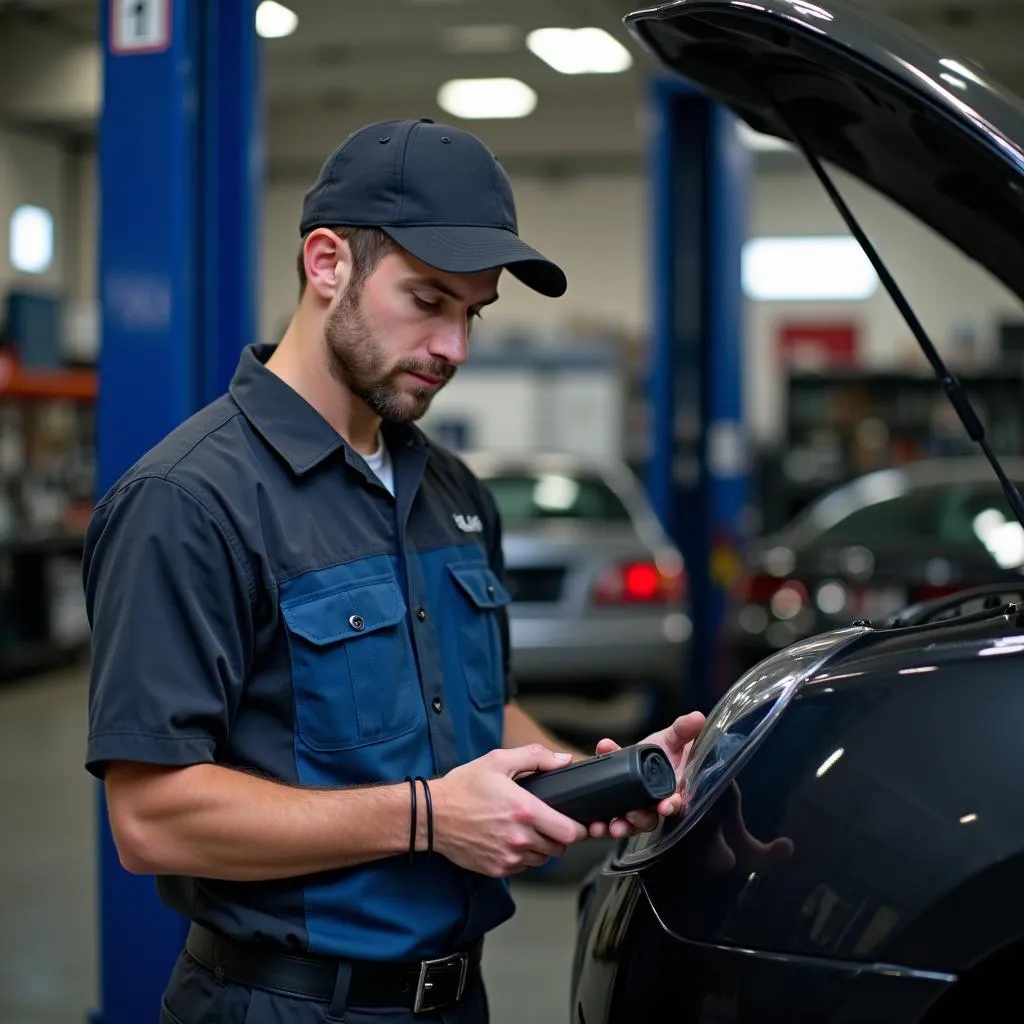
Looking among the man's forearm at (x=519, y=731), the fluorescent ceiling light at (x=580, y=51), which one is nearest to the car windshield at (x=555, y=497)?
the man's forearm at (x=519, y=731)

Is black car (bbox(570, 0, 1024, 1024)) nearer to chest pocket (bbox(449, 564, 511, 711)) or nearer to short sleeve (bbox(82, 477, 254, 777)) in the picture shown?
chest pocket (bbox(449, 564, 511, 711))

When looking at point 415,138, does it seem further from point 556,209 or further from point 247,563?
point 556,209

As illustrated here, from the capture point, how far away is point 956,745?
1.43 m

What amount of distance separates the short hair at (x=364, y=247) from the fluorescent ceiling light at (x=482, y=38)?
10.4m

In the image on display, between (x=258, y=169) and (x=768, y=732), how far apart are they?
205 cm

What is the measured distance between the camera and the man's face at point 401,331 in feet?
5.51

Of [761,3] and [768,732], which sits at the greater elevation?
[761,3]

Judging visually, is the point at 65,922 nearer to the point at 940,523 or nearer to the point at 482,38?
the point at 940,523

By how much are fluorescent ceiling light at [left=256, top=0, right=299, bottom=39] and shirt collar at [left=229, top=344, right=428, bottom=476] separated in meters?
9.47

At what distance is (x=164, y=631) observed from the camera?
58.9 inches

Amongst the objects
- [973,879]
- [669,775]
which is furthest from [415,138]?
[973,879]

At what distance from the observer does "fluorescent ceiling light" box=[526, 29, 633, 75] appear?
11.9 metres

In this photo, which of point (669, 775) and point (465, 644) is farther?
point (465, 644)

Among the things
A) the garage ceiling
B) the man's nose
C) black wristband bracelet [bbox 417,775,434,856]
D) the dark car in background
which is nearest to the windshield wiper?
the man's nose
